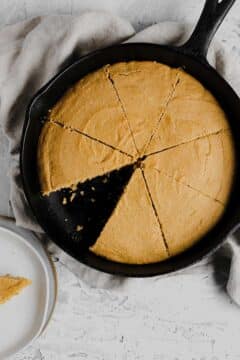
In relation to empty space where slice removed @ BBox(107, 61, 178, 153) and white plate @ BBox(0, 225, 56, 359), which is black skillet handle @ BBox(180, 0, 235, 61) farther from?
white plate @ BBox(0, 225, 56, 359)

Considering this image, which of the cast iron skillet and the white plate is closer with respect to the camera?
the cast iron skillet

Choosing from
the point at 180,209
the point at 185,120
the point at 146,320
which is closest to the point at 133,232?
the point at 180,209

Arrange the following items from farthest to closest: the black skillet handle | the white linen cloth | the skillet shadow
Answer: the skillet shadow
the white linen cloth
the black skillet handle

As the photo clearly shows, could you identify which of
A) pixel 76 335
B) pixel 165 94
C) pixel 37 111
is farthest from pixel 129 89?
pixel 76 335

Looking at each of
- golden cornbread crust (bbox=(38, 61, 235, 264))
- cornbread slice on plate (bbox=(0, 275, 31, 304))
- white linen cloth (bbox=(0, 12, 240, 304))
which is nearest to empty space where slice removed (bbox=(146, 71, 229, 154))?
golden cornbread crust (bbox=(38, 61, 235, 264))

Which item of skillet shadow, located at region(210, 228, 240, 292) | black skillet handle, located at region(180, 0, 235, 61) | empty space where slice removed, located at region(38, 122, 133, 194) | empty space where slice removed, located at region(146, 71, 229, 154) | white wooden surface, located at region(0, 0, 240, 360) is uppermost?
black skillet handle, located at region(180, 0, 235, 61)

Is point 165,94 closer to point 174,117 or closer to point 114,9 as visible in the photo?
point 174,117

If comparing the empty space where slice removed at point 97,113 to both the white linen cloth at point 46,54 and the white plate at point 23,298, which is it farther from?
the white plate at point 23,298
